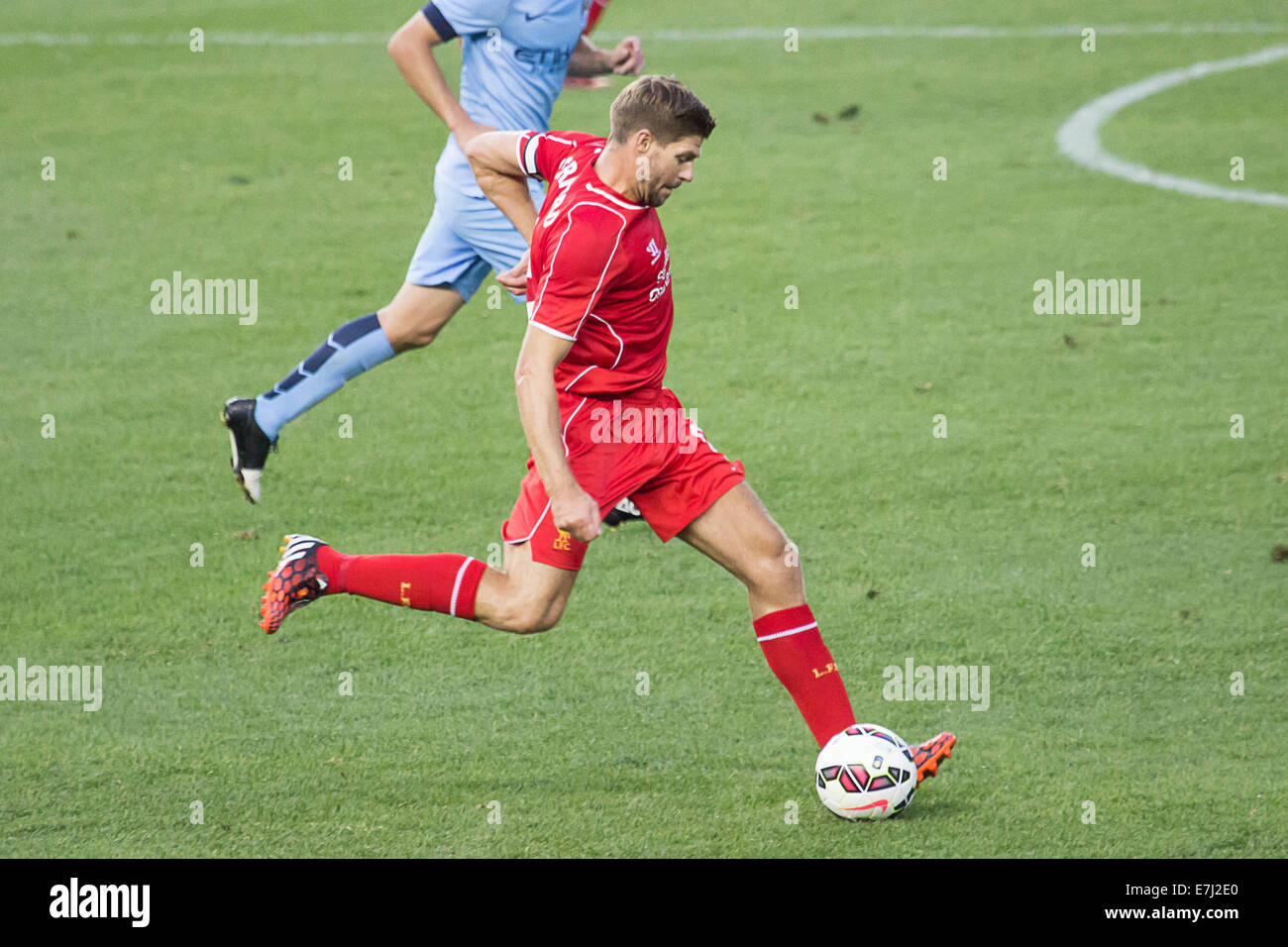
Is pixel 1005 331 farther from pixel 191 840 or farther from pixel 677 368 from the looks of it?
pixel 191 840

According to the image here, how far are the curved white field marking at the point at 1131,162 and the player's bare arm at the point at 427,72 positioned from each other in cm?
648

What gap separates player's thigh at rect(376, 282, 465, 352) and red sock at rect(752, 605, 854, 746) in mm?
2367

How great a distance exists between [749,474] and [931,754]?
2.66 m

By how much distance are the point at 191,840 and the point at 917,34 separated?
41.2ft

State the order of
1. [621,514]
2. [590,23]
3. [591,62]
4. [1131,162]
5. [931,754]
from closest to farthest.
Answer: [931,754] < [621,514] < [591,62] < [590,23] < [1131,162]

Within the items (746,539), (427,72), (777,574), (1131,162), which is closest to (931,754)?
(777,574)

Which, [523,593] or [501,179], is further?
[501,179]

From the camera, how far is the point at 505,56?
6309mm

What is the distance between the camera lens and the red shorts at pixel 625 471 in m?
4.53

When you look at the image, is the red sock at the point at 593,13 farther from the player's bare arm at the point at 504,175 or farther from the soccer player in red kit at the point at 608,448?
the soccer player in red kit at the point at 608,448

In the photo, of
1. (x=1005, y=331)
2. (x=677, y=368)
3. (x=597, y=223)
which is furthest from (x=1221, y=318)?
(x=597, y=223)

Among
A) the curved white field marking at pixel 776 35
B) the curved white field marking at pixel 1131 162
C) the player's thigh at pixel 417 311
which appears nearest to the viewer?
the player's thigh at pixel 417 311

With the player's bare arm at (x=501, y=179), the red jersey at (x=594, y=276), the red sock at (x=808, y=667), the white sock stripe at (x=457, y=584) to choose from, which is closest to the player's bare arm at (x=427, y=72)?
the player's bare arm at (x=501, y=179)

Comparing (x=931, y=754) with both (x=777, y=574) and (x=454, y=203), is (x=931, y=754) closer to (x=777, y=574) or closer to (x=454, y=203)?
(x=777, y=574)
